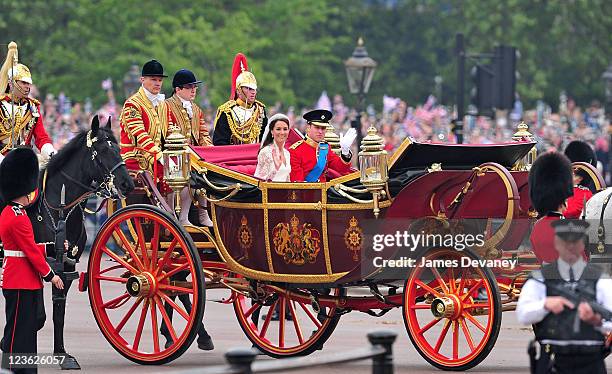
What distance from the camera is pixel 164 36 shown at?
42.8 meters

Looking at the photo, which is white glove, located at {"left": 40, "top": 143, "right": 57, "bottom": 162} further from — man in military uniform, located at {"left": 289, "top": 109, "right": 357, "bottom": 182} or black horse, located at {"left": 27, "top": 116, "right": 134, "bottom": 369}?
man in military uniform, located at {"left": 289, "top": 109, "right": 357, "bottom": 182}

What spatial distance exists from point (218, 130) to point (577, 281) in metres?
6.33

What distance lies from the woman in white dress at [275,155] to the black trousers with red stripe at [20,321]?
229 cm

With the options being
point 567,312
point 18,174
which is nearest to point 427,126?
point 18,174

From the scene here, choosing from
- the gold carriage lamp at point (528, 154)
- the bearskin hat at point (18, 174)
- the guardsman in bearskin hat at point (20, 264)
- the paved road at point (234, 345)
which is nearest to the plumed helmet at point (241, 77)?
the paved road at point (234, 345)

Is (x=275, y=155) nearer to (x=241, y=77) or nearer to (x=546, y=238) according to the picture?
(x=241, y=77)

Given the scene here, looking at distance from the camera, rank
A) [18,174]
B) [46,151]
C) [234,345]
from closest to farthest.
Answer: [18,174] < [234,345] < [46,151]

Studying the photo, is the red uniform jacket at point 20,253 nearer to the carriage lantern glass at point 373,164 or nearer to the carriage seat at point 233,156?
the carriage lantern glass at point 373,164

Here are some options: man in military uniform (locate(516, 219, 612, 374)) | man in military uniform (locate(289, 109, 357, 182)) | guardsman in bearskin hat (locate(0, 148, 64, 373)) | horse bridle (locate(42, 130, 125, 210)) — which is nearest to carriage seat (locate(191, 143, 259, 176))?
man in military uniform (locate(289, 109, 357, 182))

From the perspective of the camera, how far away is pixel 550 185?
9.41 meters

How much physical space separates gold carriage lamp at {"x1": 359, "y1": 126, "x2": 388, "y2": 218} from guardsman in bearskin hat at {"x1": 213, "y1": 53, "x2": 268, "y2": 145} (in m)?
2.62

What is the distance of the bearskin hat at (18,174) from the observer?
36.4 ft

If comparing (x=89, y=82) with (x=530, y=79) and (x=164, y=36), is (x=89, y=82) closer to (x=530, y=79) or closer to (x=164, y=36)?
(x=164, y=36)

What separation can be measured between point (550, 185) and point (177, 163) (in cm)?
410
